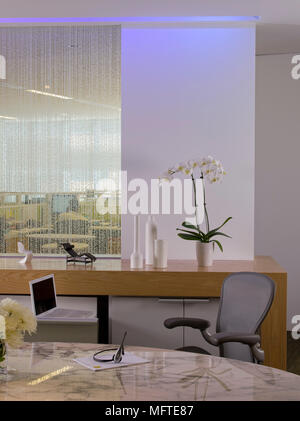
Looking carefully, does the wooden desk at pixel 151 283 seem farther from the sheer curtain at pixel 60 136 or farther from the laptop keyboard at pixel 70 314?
the sheer curtain at pixel 60 136

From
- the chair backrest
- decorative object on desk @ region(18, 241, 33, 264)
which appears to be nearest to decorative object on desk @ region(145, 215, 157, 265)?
decorative object on desk @ region(18, 241, 33, 264)

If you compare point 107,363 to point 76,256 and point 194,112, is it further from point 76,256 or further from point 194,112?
point 194,112

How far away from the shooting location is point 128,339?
13.5 feet

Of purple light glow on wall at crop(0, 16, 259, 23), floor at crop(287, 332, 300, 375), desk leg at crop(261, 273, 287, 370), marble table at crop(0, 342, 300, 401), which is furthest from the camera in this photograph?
floor at crop(287, 332, 300, 375)

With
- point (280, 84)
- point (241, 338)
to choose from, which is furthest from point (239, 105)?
point (241, 338)

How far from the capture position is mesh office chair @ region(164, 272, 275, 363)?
3115 mm

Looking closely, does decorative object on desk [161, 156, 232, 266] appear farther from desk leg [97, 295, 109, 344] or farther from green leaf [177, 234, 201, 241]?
desk leg [97, 295, 109, 344]

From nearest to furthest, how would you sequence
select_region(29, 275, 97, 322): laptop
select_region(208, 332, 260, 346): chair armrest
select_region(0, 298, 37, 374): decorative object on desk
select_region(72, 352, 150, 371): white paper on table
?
select_region(0, 298, 37, 374): decorative object on desk < select_region(72, 352, 150, 371): white paper on table < select_region(208, 332, 260, 346): chair armrest < select_region(29, 275, 97, 322): laptop

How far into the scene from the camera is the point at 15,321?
218 cm

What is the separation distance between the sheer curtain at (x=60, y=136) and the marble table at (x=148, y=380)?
2.25m

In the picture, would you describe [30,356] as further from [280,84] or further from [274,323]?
[280,84]

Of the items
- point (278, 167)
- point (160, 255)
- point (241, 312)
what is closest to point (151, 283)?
point (160, 255)

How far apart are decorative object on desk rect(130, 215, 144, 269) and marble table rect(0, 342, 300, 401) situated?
1.68m

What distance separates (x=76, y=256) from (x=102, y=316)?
1.79 feet
